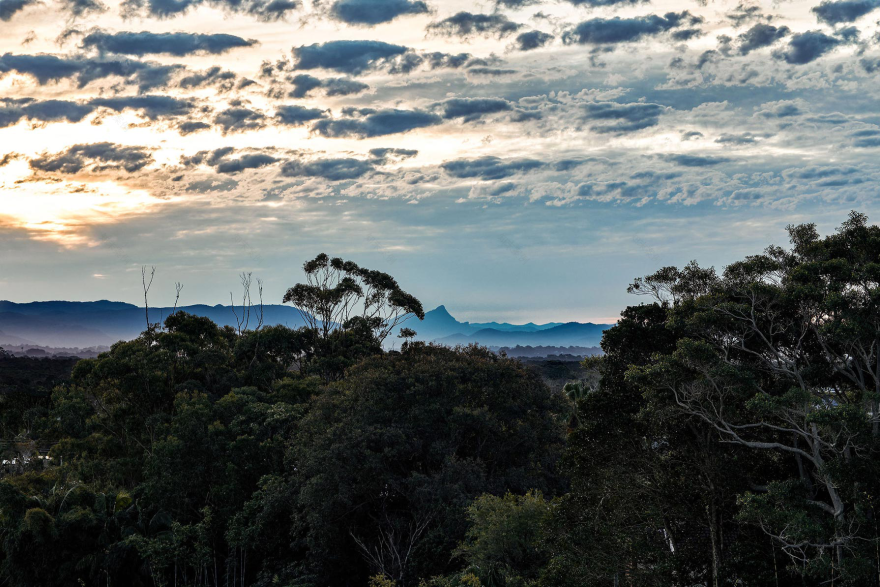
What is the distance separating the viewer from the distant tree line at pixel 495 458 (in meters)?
15.3

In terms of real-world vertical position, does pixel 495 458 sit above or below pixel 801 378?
below

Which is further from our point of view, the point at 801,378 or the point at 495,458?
the point at 495,458

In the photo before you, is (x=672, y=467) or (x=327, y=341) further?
(x=327, y=341)

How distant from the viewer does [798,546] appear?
13.9 m

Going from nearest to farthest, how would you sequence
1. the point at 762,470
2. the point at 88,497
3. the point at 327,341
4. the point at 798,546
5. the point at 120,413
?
the point at 798,546, the point at 762,470, the point at 88,497, the point at 120,413, the point at 327,341

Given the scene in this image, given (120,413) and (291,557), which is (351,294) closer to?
(120,413)

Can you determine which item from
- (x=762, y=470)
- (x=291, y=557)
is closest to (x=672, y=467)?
(x=762, y=470)

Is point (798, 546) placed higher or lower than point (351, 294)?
lower

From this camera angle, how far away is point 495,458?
27188mm

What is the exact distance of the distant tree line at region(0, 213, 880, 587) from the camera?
50.1 feet

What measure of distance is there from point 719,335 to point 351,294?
36.7 m

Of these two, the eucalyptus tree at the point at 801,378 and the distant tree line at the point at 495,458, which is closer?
the eucalyptus tree at the point at 801,378

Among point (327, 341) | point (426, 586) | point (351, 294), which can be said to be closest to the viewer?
point (426, 586)

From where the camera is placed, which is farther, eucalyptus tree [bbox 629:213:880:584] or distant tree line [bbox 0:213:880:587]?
distant tree line [bbox 0:213:880:587]
